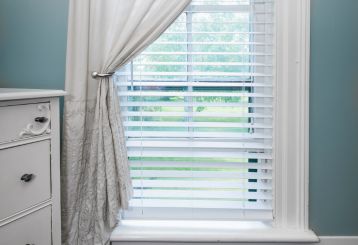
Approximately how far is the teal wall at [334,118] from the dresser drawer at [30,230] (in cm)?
117

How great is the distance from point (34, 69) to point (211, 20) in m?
0.86

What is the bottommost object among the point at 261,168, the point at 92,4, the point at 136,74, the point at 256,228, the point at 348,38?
the point at 256,228

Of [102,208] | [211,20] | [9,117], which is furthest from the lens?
[211,20]

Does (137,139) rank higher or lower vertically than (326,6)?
lower

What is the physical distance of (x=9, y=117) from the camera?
3.95 feet

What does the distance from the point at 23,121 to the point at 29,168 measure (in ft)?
0.55

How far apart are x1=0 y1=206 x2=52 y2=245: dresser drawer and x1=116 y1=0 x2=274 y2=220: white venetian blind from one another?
1.56ft

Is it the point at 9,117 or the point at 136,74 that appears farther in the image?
the point at 136,74

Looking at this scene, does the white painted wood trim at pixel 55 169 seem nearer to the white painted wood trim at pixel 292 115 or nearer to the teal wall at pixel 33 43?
the teal wall at pixel 33 43

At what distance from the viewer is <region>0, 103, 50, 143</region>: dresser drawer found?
119 cm

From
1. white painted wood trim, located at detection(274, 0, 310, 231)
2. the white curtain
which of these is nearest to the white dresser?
the white curtain

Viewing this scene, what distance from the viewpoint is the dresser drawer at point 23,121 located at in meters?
1.19

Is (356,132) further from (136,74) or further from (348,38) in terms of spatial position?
(136,74)

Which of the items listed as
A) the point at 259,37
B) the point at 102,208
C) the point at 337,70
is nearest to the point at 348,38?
the point at 337,70
